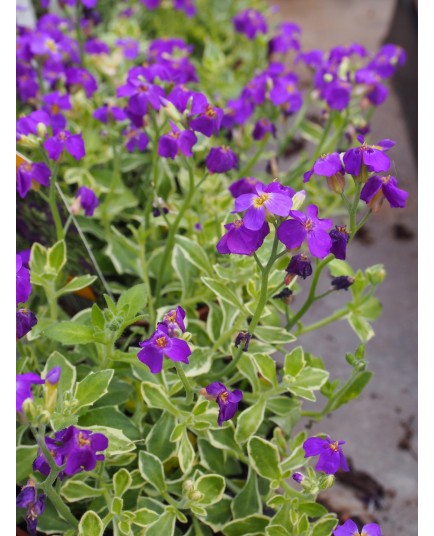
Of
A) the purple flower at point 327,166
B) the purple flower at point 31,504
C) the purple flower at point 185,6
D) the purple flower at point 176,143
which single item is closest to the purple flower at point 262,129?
the purple flower at point 176,143

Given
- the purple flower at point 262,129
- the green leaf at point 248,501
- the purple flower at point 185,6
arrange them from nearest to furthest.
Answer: the green leaf at point 248,501 < the purple flower at point 262,129 < the purple flower at point 185,6

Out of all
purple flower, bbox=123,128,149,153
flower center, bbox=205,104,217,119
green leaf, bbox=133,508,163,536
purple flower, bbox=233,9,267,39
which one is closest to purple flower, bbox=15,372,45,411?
green leaf, bbox=133,508,163,536

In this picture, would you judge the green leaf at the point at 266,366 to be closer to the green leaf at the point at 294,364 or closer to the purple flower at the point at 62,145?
the green leaf at the point at 294,364

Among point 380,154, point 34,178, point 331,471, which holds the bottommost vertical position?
point 331,471

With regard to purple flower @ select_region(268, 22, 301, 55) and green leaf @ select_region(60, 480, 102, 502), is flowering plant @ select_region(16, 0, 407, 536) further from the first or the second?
purple flower @ select_region(268, 22, 301, 55)

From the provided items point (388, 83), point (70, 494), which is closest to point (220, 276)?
point (70, 494)

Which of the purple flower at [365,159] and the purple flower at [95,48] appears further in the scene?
the purple flower at [95,48]

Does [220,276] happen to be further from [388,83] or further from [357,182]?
[388,83]
